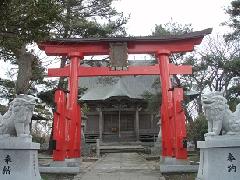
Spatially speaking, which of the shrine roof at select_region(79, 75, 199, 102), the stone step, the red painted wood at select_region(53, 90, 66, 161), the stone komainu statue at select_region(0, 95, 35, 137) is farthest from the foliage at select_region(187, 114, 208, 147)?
the stone komainu statue at select_region(0, 95, 35, 137)

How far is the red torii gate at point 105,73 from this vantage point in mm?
13703

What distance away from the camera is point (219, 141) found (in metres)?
7.54

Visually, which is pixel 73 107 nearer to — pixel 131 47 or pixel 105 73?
pixel 105 73

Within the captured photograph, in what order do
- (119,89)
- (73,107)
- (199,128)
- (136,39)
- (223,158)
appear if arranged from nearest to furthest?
(223,158) < (73,107) < (136,39) < (199,128) < (119,89)

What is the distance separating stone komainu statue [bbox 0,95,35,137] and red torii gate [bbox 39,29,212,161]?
210 inches

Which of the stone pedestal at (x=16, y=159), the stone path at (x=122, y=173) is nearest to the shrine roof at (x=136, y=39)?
the stone path at (x=122, y=173)

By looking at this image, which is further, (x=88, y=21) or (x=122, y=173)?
(x=88, y=21)

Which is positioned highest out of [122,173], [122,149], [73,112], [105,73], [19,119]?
[105,73]

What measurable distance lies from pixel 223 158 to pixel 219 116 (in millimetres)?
883

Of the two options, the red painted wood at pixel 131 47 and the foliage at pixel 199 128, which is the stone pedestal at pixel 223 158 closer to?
the red painted wood at pixel 131 47

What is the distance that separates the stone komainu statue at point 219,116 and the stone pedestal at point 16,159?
3.87 m

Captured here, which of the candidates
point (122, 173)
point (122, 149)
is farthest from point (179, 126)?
point (122, 149)

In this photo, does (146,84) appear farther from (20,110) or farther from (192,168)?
(20,110)

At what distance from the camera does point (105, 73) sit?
15.6 m
